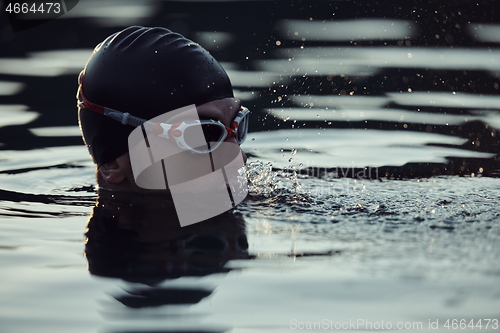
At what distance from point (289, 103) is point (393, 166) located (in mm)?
2600

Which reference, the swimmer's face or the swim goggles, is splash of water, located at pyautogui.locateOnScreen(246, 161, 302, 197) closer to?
the swimmer's face

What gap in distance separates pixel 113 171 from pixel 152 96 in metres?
0.62

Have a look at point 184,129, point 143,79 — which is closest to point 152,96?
point 143,79

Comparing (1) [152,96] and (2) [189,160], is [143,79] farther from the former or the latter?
(2) [189,160]

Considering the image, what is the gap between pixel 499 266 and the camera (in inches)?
120

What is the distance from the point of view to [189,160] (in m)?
4.14

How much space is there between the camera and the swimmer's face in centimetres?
410

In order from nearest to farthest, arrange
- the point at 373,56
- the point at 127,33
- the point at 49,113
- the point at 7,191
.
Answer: the point at 127,33 < the point at 7,191 < the point at 49,113 < the point at 373,56

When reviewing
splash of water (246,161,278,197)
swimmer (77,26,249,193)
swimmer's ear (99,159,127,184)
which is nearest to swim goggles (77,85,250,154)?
swimmer (77,26,249,193)

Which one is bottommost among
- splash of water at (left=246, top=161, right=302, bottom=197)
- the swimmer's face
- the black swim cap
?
splash of water at (left=246, top=161, right=302, bottom=197)

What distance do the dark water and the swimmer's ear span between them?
16 cm

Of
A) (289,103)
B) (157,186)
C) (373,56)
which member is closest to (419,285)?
(157,186)

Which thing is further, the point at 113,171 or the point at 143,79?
the point at 113,171

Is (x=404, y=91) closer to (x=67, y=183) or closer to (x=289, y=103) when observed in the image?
(x=289, y=103)
